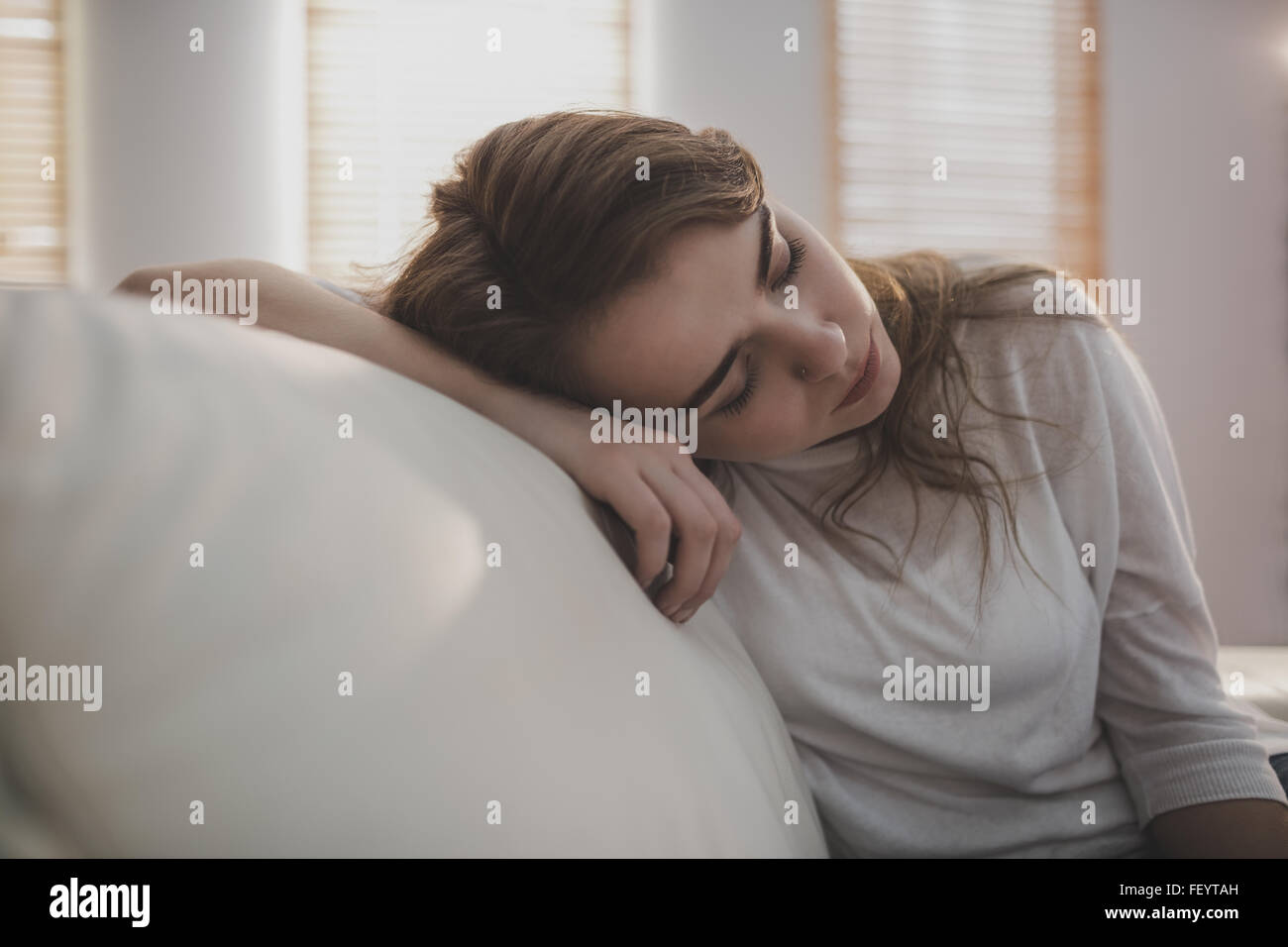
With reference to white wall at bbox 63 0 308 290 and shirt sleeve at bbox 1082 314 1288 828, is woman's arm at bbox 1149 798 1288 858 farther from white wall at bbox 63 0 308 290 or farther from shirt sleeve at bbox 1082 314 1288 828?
white wall at bbox 63 0 308 290

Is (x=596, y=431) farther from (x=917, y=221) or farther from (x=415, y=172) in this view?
(x=917, y=221)

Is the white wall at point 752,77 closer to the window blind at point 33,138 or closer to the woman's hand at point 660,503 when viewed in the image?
the window blind at point 33,138

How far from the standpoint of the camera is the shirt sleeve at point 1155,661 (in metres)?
0.69

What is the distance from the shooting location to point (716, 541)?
537 mm

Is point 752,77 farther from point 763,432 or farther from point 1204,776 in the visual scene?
point 1204,776

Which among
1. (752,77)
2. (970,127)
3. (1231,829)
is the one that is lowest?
(1231,829)

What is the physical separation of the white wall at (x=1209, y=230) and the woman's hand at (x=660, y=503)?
10.1 ft

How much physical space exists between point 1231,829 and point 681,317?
572 millimetres

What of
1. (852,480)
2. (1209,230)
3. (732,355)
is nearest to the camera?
(732,355)

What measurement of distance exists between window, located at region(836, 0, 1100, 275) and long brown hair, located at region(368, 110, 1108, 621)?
2366mm

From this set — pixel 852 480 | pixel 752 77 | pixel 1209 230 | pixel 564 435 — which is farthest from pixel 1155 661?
pixel 1209 230

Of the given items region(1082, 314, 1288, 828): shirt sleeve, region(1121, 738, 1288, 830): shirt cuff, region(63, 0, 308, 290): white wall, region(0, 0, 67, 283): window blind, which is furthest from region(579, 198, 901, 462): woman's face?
region(0, 0, 67, 283): window blind

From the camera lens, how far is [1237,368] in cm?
309

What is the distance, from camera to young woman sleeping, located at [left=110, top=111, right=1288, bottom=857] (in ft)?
2.00
